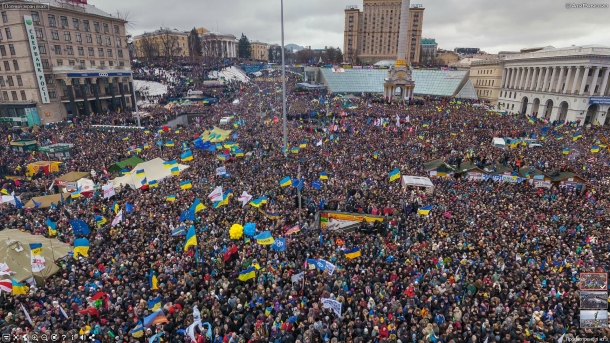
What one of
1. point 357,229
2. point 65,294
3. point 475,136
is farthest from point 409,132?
point 65,294

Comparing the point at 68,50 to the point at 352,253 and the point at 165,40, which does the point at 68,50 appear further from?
the point at 165,40

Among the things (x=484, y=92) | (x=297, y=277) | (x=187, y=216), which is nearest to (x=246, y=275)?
(x=297, y=277)

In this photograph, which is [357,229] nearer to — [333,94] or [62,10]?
[62,10]

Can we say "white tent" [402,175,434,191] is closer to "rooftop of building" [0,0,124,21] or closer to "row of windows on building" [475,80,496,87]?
"rooftop of building" [0,0,124,21]

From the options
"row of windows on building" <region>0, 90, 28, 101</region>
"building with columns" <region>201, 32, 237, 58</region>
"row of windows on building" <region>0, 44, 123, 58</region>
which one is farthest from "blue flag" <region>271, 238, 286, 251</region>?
"building with columns" <region>201, 32, 237, 58</region>

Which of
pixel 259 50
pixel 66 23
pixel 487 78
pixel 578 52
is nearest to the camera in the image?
pixel 66 23

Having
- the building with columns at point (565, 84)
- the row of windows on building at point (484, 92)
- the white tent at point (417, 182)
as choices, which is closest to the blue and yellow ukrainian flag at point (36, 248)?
the white tent at point (417, 182)
